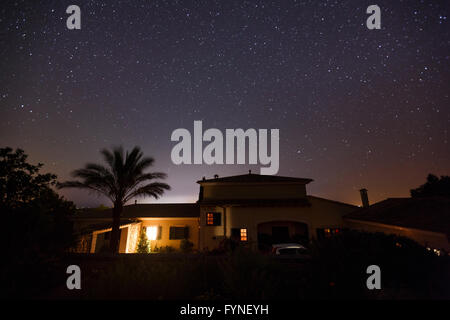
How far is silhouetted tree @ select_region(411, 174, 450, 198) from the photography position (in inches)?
1209

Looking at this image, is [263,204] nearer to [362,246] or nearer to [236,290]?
[362,246]

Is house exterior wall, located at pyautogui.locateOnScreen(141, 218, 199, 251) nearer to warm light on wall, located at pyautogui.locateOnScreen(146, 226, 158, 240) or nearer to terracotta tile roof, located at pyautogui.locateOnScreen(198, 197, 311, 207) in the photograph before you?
warm light on wall, located at pyautogui.locateOnScreen(146, 226, 158, 240)

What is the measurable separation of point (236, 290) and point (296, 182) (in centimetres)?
1526

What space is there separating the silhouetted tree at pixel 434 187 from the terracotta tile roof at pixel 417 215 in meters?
23.9

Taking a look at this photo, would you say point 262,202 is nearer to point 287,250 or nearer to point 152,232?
point 287,250

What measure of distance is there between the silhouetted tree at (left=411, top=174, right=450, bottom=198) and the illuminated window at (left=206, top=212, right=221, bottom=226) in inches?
1331

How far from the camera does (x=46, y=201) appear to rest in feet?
21.6

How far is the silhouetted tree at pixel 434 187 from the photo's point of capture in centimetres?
3070

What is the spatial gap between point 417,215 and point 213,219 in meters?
13.7

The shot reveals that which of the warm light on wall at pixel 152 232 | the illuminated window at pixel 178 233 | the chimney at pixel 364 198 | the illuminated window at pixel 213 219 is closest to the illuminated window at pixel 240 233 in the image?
the illuminated window at pixel 213 219

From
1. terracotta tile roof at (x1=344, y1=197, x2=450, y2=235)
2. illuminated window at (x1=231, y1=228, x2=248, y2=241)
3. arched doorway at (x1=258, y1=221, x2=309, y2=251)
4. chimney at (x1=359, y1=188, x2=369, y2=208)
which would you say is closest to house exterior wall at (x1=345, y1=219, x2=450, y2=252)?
terracotta tile roof at (x1=344, y1=197, x2=450, y2=235)
